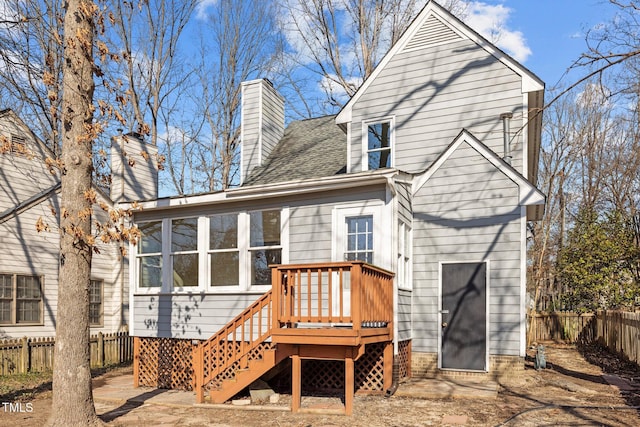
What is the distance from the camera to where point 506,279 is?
1014 cm

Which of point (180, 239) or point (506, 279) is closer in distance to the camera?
point (506, 279)

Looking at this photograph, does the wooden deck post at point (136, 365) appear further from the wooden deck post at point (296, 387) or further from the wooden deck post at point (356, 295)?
the wooden deck post at point (356, 295)

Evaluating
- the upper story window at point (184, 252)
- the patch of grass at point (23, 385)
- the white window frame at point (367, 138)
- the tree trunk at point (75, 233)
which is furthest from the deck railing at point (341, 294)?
the patch of grass at point (23, 385)

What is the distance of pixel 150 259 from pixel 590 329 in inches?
574

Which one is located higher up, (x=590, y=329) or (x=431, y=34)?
(x=431, y=34)

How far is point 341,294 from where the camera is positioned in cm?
796

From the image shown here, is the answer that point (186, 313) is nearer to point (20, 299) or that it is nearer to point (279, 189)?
point (279, 189)

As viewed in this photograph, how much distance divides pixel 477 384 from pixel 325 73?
1570 cm

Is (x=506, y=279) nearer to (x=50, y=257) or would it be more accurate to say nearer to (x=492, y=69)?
(x=492, y=69)

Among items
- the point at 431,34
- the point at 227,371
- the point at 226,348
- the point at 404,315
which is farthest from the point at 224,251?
the point at 431,34

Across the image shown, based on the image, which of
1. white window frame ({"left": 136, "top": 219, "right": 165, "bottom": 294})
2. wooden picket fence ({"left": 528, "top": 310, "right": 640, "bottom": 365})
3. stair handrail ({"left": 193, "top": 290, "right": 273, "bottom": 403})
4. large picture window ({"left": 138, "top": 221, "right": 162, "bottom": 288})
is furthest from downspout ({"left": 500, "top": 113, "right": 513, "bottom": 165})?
large picture window ({"left": 138, "top": 221, "right": 162, "bottom": 288})

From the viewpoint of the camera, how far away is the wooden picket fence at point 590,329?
1287cm

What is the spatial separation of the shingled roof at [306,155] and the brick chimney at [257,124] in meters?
0.28

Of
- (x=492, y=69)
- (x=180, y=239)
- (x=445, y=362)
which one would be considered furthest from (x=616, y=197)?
(x=180, y=239)
